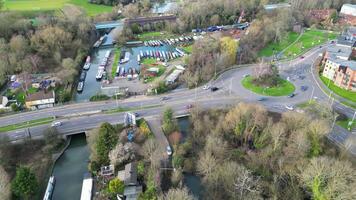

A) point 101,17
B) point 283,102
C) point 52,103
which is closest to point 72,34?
point 101,17

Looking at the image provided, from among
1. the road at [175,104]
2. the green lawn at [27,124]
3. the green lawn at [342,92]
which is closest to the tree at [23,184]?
the road at [175,104]

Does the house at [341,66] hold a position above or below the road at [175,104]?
above

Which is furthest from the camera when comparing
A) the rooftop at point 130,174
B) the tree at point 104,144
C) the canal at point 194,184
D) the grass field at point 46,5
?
the grass field at point 46,5

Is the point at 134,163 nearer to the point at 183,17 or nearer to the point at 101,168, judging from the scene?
the point at 101,168

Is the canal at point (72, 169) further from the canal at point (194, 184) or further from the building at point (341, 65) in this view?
the building at point (341, 65)

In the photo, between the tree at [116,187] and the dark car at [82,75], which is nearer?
the tree at [116,187]

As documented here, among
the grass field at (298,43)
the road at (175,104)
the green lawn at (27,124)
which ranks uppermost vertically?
the grass field at (298,43)
